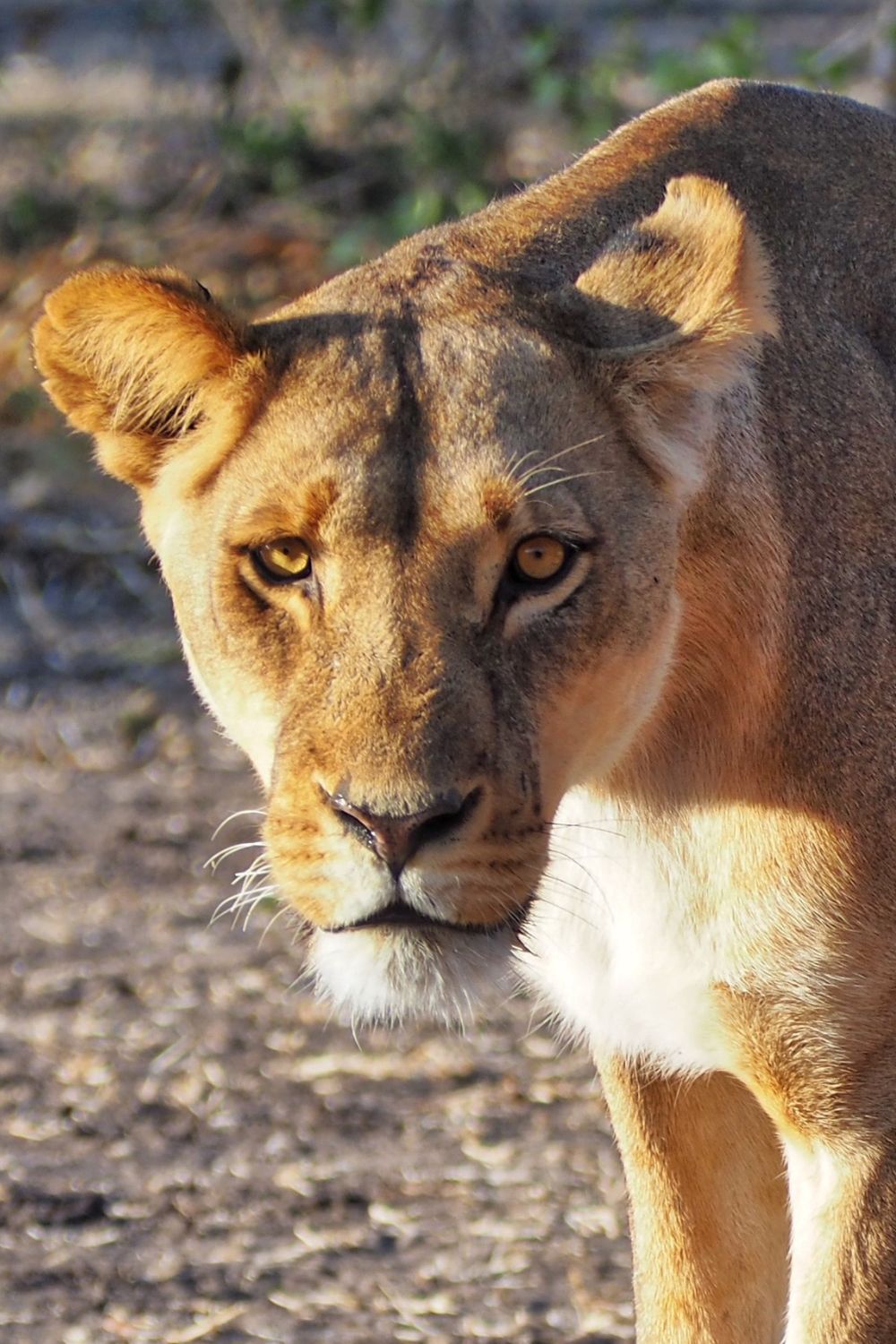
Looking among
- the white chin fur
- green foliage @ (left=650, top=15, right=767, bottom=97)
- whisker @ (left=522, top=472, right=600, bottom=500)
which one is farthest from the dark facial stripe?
green foliage @ (left=650, top=15, right=767, bottom=97)

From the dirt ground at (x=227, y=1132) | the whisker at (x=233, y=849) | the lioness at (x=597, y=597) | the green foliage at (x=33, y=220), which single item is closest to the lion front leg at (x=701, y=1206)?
the lioness at (x=597, y=597)

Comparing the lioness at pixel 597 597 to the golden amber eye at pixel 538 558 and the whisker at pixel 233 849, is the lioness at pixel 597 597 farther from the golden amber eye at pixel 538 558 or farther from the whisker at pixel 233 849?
the whisker at pixel 233 849

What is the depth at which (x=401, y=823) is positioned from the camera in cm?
183

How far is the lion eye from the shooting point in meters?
2.02

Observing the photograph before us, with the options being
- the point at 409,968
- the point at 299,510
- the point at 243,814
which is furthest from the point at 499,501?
the point at 243,814

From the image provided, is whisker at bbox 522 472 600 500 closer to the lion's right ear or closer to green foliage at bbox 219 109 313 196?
the lion's right ear

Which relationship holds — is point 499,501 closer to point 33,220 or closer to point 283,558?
point 283,558

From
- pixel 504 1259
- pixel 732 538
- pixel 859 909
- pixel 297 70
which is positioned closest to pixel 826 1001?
pixel 859 909

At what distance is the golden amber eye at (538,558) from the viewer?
6.50 feet

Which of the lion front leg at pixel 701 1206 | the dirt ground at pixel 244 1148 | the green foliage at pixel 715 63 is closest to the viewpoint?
the lion front leg at pixel 701 1206

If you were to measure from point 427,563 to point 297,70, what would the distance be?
6244 millimetres

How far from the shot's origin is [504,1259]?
3123mm

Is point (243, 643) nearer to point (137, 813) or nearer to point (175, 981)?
point (175, 981)

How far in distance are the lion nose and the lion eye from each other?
260 mm
